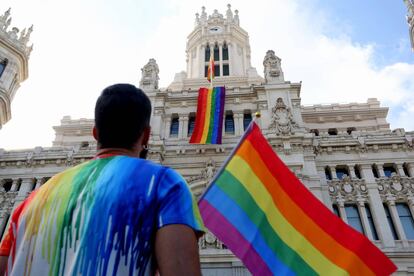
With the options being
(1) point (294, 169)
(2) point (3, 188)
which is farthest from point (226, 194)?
(2) point (3, 188)

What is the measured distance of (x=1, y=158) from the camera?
22.1 m

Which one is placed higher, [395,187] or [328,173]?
[328,173]

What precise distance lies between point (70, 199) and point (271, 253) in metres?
5.37

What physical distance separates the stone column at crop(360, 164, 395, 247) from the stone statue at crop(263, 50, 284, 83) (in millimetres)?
9108

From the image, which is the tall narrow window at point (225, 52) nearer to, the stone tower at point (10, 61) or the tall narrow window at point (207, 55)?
the tall narrow window at point (207, 55)

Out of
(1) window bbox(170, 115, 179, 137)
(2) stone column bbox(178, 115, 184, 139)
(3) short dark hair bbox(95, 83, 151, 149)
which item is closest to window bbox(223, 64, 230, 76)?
(1) window bbox(170, 115, 179, 137)

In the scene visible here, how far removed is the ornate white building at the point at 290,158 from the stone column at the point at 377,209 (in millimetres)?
49

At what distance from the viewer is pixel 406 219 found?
1738 centimetres

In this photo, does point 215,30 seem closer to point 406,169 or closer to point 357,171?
point 357,171

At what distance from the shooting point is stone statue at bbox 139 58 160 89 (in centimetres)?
2509

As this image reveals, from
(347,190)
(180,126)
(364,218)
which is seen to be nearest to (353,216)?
(364,218)

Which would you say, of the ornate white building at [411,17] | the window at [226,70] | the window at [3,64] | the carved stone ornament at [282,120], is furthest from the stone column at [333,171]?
the window at [3,64]

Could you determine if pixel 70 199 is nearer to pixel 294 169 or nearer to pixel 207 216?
pixel 207 216

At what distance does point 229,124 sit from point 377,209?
11.0 metres
